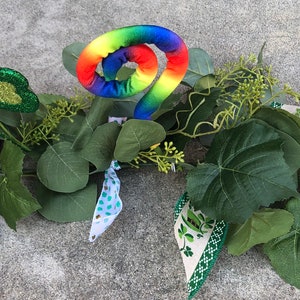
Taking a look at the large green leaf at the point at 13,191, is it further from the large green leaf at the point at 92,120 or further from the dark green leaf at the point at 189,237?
the dark green leaf at the point at 189,237

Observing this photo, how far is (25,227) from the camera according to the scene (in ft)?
2.50

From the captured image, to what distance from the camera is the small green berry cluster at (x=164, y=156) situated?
2.26ft

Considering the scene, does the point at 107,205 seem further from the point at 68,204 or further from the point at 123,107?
the point at 123,107

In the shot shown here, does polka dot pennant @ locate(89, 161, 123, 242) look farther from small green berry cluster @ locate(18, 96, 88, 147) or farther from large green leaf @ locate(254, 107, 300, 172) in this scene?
large green leaf @ locate(254, 107, 300, 172)

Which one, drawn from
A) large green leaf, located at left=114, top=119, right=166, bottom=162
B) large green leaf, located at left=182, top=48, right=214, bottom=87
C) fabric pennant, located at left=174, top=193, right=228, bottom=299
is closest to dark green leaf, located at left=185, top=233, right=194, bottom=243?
fabric pennant, located at left=174, top=193, right=228, bottom=299

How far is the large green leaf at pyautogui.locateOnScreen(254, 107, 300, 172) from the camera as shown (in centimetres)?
69

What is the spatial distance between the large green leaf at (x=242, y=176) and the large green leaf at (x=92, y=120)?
0.16 metres

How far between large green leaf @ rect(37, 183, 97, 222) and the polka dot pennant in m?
0.02

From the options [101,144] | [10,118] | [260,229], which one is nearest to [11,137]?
[10,118]

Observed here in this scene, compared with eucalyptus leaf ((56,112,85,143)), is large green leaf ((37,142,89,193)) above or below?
below

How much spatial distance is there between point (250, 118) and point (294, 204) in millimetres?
132

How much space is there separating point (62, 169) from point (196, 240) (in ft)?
0.69

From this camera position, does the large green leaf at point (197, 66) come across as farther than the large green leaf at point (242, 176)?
Yes

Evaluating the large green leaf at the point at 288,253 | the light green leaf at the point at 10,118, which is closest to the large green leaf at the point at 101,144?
the light green leaf at the point at 10,118
